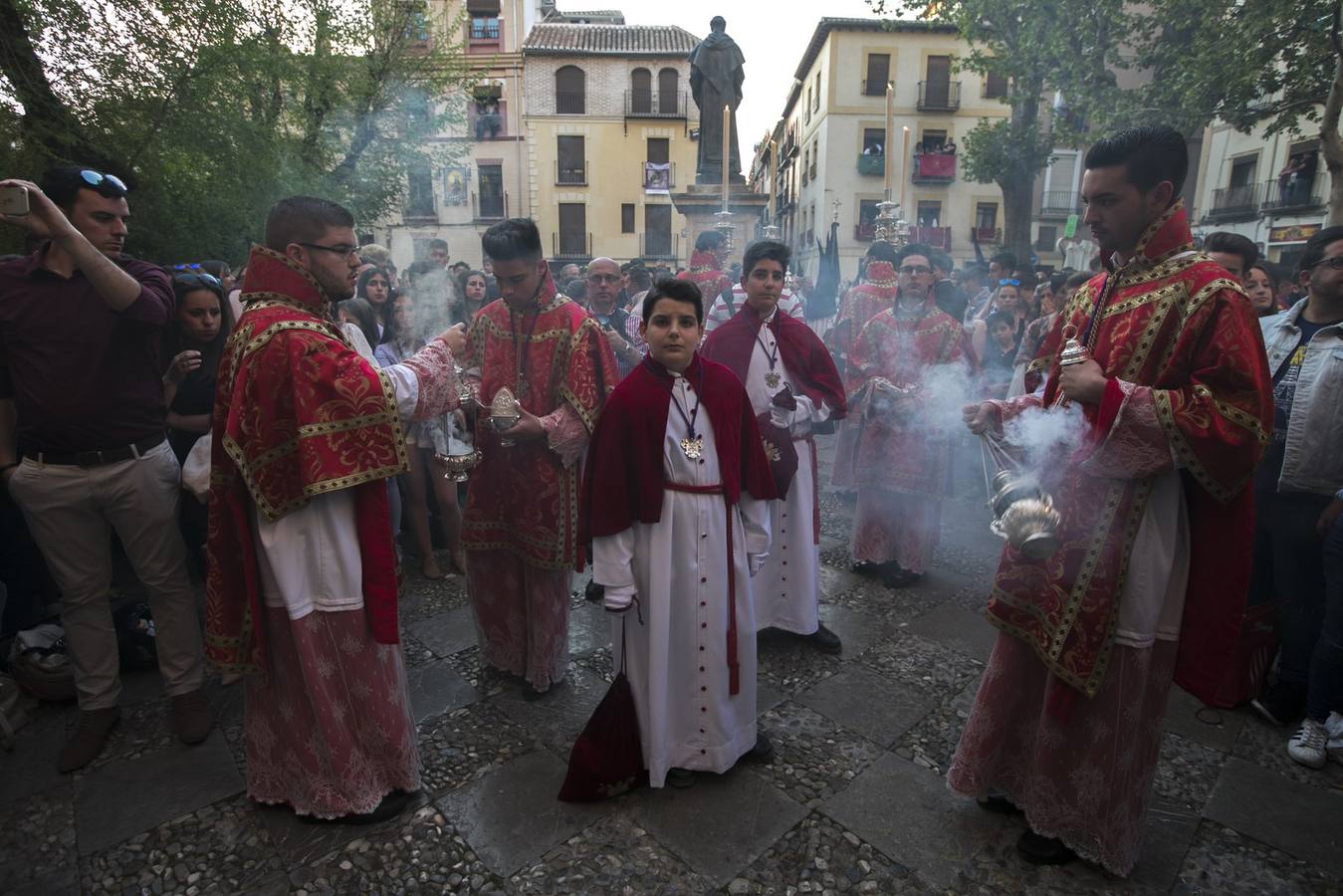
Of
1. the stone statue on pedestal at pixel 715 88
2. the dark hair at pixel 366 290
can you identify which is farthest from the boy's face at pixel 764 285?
the stone statue on pedestal at pixel 715 88

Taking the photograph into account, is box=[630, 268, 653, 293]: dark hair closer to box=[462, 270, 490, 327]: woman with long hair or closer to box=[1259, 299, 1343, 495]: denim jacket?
box=[462, 270, 490, 327]: woman with long hair

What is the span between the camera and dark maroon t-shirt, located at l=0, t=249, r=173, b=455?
2924mm

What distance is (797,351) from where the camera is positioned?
4.06m

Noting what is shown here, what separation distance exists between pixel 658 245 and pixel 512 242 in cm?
2940

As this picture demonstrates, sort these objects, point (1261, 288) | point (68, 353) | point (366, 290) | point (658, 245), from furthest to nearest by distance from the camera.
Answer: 1. point (658, 245)
2. point (366, 290)
3. point (1261, 288)
4. point (68, 353)

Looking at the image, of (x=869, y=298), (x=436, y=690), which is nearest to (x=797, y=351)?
(x=869, y=298)

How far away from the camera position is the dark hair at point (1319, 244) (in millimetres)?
3312

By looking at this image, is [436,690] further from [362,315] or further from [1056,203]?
[1056,203]

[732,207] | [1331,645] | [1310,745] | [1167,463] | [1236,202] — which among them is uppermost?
[1236,202]

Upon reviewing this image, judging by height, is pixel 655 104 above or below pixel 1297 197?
above

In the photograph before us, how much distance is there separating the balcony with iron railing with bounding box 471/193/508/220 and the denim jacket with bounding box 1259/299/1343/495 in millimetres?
30187

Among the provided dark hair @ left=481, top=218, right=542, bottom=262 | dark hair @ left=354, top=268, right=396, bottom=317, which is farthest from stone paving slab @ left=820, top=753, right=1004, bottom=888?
dark hair @ left=354, top=268, right=396, bottom=317

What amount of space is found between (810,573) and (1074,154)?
109 ft

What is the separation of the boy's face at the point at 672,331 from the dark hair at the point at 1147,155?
1.37 m
